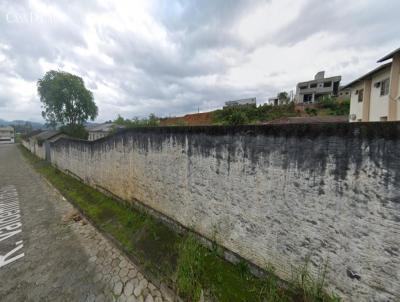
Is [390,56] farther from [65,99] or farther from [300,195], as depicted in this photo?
[65,99]

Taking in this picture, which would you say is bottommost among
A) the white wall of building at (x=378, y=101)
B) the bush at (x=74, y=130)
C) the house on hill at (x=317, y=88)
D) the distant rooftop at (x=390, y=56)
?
A: the bush at (x=74, y=130)

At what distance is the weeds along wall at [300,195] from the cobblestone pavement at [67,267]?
5.04 feet

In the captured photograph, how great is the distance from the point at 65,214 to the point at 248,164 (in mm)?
6321

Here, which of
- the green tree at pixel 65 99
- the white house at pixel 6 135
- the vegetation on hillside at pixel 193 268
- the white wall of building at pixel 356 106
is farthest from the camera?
the white house at pixel 6 135

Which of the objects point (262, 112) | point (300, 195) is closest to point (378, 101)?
point (262, 112)

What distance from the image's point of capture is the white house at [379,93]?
10.2 m

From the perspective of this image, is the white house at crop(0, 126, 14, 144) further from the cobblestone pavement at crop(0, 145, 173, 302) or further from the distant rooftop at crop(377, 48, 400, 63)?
the distant rooftop at crop(377, 48, 400, 63)

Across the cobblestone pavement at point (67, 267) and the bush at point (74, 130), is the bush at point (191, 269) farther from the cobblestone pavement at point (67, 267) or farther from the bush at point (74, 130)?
the bush at point (74, 130)

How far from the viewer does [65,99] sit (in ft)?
81.4

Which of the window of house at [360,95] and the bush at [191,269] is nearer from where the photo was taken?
the bush at [191,269]

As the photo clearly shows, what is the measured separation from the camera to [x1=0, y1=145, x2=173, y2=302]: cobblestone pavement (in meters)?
2.90

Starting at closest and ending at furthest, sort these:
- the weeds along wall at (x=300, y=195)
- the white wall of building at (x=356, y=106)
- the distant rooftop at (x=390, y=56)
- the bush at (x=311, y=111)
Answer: the weeds along wall at (x=300, y=195) → the distant rooftop at (x=390, y=56) → the white wall of building at (x=356, y=106) → the bush at (x=311, y=111)

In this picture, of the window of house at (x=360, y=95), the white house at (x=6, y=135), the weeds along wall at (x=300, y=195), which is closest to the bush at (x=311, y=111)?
the window of house at (x=360, y=95)

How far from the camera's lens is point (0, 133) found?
217 feet
